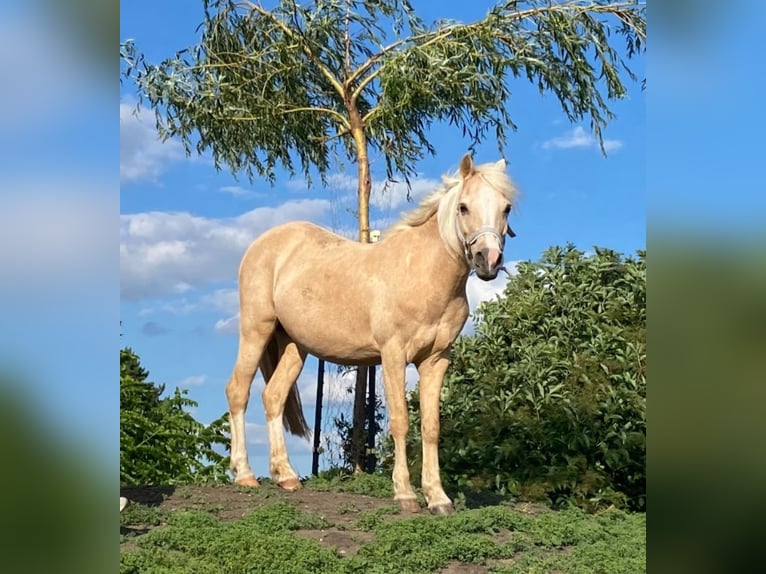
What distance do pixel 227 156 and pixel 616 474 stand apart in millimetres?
5246

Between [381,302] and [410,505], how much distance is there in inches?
55.7

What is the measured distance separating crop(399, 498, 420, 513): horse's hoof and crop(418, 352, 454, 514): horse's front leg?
0.09 meters

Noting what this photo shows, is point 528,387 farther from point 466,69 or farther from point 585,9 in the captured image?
point 585,9

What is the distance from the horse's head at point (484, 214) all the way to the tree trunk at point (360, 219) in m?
2.59

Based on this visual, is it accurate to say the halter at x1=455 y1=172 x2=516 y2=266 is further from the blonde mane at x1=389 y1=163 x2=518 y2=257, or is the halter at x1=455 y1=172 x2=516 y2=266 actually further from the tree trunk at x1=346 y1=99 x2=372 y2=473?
the tree trunk at x1=346 y1=99 x2=372 y2=473

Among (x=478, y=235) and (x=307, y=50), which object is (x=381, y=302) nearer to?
(x=478, y=235)

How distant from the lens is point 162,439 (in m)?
8.68

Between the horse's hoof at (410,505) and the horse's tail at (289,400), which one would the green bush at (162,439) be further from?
the horse's hoof at (410,505)

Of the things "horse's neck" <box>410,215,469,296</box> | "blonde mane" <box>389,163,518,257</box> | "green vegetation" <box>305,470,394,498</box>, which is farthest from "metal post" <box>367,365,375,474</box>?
"horse's neck" <box>410,215,469,296</box>

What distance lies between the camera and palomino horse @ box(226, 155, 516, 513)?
5.18m

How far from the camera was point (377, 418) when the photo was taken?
27.4 feet

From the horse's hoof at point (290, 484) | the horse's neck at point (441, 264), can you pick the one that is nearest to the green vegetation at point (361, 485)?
the horse's hoof at point (290, 484)

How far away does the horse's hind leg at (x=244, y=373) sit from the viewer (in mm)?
6422
